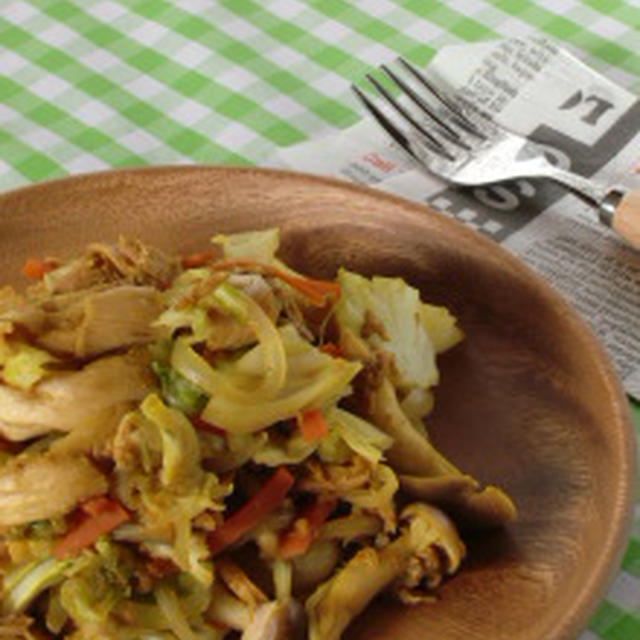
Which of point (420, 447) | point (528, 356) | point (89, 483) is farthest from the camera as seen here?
point (528, 356)

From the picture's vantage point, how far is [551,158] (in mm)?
1612

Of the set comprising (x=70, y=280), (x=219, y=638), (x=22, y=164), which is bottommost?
(x=22, y=164)

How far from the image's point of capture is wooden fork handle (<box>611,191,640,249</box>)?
1413 mm

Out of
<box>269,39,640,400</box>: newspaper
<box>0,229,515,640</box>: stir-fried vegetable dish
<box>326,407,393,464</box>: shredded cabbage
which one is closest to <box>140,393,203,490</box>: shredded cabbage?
<box>0,229,515,640</box>: stir-fried vegetable dish

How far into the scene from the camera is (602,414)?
42.3 inches

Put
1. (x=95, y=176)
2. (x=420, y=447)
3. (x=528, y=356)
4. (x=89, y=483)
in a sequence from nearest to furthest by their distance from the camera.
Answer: (x=89, y=483), (x=420, y=447), (x=528, y=356), (x=95, y=176)

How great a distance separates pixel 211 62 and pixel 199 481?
3.29ft

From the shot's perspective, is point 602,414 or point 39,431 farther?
point 602,414

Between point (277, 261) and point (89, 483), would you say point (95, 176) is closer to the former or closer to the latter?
point (277, 261)

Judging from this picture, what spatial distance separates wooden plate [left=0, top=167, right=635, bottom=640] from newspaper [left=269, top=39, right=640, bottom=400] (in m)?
0.22

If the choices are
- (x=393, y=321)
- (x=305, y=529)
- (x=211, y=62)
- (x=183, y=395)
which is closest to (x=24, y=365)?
(x=183, y=395)

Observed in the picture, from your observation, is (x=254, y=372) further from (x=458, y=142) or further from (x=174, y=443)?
(x=458, y=142)

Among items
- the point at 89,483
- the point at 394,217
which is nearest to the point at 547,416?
the point at 394,217

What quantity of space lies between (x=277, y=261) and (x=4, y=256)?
0.84 feet
